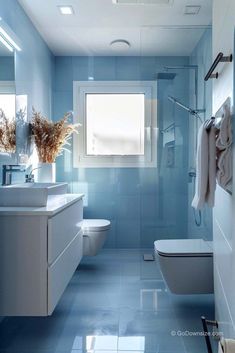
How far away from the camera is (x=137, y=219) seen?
3613mm

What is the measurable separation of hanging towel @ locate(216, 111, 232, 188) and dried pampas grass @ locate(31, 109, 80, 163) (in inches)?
74.9

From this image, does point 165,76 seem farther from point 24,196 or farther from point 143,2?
point 24,196

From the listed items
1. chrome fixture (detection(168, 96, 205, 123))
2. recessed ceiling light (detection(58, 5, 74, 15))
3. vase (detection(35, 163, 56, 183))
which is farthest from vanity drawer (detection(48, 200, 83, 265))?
recessed ceiling light (detection(58, 5, 74, 15))

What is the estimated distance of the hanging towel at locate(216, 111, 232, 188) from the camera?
1.27 m

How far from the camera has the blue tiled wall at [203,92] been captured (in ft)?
8.84

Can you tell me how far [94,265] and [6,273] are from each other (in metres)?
1.61

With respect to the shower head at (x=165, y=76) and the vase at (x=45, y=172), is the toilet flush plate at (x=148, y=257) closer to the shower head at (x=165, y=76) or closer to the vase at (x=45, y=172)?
the vase at (x=45, y=172)

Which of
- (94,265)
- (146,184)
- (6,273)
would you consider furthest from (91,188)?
(6,273)

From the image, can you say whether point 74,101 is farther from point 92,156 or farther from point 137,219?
point 137,219

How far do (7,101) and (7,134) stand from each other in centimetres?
24

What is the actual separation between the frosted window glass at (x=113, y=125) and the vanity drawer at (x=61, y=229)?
4.42 ft

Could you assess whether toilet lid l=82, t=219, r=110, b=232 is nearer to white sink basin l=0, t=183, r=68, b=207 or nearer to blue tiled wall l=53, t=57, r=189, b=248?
blue tiled wall l=53, t=57, r=189, b=248

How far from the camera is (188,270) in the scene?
208cm

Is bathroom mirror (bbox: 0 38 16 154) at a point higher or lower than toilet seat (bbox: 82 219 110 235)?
higher
